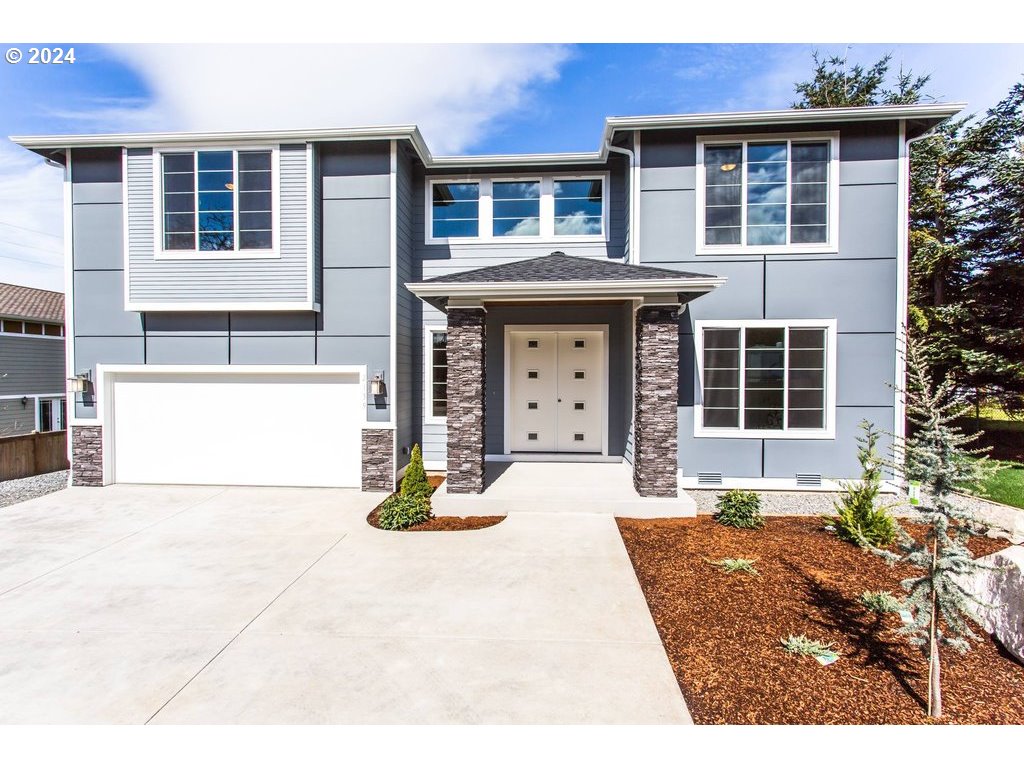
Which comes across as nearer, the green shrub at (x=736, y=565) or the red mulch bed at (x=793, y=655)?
the red mulch bed at (x=793, y=655)

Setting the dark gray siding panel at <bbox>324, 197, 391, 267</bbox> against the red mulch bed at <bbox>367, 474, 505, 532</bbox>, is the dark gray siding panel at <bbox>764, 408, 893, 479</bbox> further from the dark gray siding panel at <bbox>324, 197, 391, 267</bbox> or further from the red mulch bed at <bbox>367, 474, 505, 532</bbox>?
the dark gray siding panel at <bbox>324, 197, 391, 267</bbox>

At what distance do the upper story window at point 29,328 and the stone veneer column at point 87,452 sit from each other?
788 centimetres

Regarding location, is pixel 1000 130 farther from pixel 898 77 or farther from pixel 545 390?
pixel 545 390

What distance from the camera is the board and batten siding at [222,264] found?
7637 mm

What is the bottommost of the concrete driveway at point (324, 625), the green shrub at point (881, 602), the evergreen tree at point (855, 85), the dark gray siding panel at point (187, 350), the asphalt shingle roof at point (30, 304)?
the concrete driveway at point (324, 625)

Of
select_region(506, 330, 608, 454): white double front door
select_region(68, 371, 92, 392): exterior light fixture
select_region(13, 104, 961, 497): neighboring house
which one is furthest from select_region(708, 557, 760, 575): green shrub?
select_region(68, 371, 92, 392): exterior light fixture

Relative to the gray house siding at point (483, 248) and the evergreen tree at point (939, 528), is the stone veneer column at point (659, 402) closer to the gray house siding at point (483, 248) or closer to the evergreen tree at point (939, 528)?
the gray house siding at point (483, 248)

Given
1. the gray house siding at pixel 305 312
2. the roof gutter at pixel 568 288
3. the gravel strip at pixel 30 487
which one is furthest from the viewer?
the gray house siding at pixel 305 312

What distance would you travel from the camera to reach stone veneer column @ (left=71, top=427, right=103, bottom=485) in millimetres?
8070

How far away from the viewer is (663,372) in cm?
672

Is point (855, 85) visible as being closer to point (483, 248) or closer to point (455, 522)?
point (483, 248)

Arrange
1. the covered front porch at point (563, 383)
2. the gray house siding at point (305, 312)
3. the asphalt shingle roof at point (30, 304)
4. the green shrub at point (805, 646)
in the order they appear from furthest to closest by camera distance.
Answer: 1. the asphalt shingle roof at point (30, 304)
2. the gray house siding at point (305, 312)
3. the covered front porch at point (563, 383)
4. the green shrub at point (805, 646)

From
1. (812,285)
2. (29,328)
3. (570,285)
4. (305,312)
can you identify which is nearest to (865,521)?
(812,285)

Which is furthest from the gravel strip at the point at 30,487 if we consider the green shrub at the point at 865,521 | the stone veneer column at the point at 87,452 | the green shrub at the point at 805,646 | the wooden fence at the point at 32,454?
the green shrub at the point at 865,521
